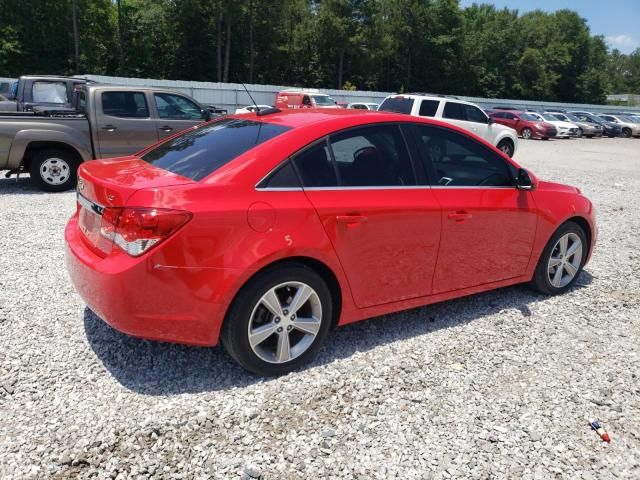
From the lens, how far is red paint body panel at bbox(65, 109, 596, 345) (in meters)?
2.84

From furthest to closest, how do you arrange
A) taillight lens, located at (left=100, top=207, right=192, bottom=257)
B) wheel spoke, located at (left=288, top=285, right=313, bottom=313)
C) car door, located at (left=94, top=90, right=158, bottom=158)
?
1. car door, located at (left=94, top=90, right=158, bottom=158)
2. wheel spoke, located at (left=288, top=285, right=313, bottom=313)
3. taillight lens, located at (left=100, top=207, right=192, bottom=257)

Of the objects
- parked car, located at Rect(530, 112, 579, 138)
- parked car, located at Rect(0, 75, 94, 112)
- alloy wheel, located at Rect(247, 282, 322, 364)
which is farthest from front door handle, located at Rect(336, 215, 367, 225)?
parked car, located at Rect(530, 112, 579, 138)

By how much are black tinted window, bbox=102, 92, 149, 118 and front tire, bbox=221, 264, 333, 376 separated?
23.7 feet

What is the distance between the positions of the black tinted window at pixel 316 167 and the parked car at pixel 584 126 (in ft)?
108

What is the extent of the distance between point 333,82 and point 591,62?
44731mm

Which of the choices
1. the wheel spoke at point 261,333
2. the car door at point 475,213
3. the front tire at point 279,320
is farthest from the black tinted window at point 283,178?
the car door at point 475,213

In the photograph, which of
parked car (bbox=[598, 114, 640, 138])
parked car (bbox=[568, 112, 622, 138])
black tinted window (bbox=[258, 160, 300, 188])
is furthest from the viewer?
parked car (bbox=[598, 114, 640, 138])

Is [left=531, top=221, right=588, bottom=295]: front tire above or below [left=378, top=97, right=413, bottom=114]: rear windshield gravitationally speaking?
below

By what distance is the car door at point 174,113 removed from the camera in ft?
31.6

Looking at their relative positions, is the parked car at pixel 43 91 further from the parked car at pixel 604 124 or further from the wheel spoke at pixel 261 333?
the parked car at pixel 604 124

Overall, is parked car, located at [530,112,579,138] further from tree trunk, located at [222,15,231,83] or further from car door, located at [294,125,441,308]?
tree trunk, located at [222,15,231,83]

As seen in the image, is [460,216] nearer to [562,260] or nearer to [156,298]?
[562,260]

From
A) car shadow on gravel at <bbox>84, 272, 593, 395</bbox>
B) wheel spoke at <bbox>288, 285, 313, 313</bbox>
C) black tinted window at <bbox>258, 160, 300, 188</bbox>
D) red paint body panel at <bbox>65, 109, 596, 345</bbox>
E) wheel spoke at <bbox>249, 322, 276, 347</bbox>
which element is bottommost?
car shadow on gravel at <bbox>84, 272, 593, 395</bbox>

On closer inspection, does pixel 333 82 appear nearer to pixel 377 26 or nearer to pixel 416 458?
pixel 377 26
